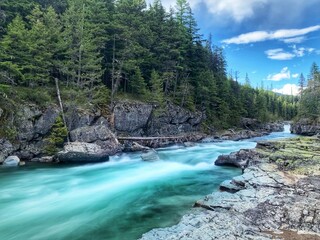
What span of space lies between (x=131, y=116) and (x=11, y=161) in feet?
47.7

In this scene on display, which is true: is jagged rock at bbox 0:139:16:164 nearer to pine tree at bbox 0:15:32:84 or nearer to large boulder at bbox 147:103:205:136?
pine tree at bbox 0:15:32:84

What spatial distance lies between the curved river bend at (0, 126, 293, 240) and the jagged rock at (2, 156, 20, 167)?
1024 mm

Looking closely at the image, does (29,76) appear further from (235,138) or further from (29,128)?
(235,138)

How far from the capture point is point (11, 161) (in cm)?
2009

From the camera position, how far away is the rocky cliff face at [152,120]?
31.5 m

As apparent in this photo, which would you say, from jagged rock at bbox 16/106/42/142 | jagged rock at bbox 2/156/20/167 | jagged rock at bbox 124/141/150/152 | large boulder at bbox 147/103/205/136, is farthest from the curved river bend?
large boulder at bbox 147/103/205/136

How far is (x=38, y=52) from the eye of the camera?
26.1 m

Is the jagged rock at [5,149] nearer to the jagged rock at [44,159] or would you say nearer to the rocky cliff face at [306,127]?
the jagged rock at [44,159]

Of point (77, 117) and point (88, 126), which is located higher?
point (77, 117)

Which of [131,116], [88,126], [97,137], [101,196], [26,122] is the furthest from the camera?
[131,116]

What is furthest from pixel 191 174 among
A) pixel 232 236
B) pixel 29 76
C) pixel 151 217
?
pixel 29 76

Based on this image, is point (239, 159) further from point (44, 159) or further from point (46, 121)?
point (46, 121)

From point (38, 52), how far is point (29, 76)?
2.63 metres

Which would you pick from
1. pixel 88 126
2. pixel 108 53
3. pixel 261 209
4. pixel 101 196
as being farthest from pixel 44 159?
pixel 108 53
